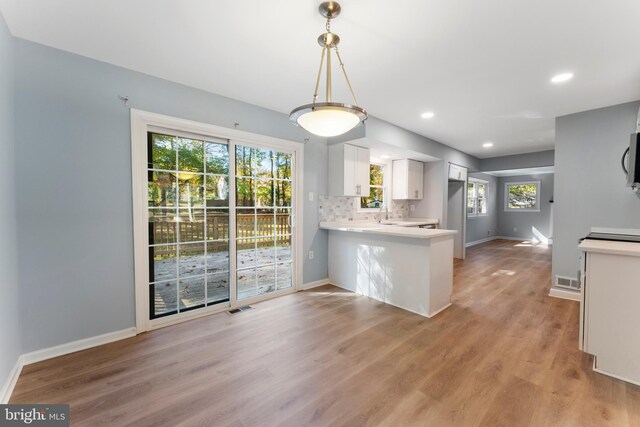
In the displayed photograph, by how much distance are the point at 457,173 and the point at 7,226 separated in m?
6.77

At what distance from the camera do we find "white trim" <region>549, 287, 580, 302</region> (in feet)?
11.5

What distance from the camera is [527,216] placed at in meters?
8.77

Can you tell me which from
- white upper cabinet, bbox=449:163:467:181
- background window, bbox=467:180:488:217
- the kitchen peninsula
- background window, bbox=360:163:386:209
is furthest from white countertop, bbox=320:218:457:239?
background window, bbox=467:180:488:217

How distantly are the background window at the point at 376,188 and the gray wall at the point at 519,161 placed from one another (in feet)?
11.4

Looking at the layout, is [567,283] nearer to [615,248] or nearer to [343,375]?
[615,248]

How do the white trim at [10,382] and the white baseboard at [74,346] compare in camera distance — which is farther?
the white baseboard at [74,346]

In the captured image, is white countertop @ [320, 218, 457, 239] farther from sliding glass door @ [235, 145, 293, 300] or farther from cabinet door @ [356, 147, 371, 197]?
sliding glass door @ [235, 145, 293, 300]

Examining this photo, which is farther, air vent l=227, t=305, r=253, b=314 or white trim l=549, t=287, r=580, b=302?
white trim l=549, t=287, r=580, b=302

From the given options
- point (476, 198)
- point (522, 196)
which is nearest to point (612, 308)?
point (476, 198)

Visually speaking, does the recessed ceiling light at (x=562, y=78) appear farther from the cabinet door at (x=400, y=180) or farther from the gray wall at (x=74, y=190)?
the gray wall at (x=74, y=190)

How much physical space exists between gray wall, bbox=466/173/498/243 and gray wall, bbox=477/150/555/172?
3.10 feet

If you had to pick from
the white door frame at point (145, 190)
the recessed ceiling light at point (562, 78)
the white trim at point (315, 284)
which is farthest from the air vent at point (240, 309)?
the recessed ceiling light at point (562, 78)

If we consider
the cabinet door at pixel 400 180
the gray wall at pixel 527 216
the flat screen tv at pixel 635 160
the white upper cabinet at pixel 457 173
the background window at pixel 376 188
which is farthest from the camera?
the gray wall at pixel 527 216

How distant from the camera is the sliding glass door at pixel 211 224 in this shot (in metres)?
2.72
